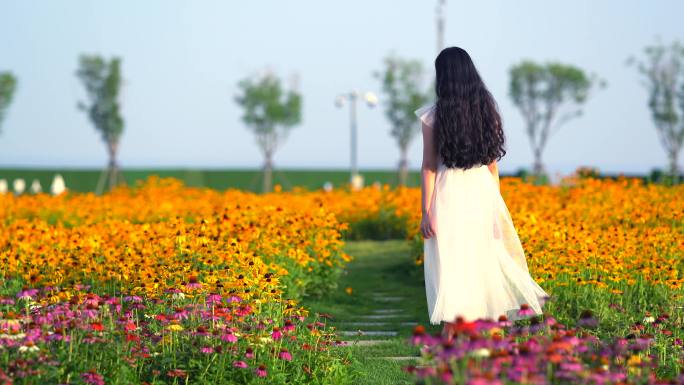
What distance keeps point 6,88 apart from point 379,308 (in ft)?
119

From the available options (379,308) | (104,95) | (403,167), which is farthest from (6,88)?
(379,308)

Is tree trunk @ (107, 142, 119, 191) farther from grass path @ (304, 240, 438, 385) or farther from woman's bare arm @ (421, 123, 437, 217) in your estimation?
woman's bare arm @ (421, 123, 437, 217)

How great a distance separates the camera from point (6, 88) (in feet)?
137

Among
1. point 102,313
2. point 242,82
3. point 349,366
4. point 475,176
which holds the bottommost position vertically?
point 349,366

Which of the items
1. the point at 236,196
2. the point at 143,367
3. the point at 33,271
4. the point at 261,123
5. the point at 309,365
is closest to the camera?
the point at 143,367

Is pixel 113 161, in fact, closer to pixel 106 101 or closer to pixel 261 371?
pixel 106 101

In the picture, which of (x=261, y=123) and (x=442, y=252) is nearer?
(x=442, y=252)

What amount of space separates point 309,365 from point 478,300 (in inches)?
45.7

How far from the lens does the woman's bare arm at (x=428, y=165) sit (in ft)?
17.8

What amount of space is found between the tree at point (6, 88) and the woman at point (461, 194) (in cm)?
3972

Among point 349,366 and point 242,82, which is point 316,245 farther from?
point 242,82

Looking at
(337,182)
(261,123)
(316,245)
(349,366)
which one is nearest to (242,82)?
(261,123)

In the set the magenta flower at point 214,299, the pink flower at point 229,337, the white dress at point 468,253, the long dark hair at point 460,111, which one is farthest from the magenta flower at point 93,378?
the long dark hair at point 460,111

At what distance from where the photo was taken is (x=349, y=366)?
6.15m
